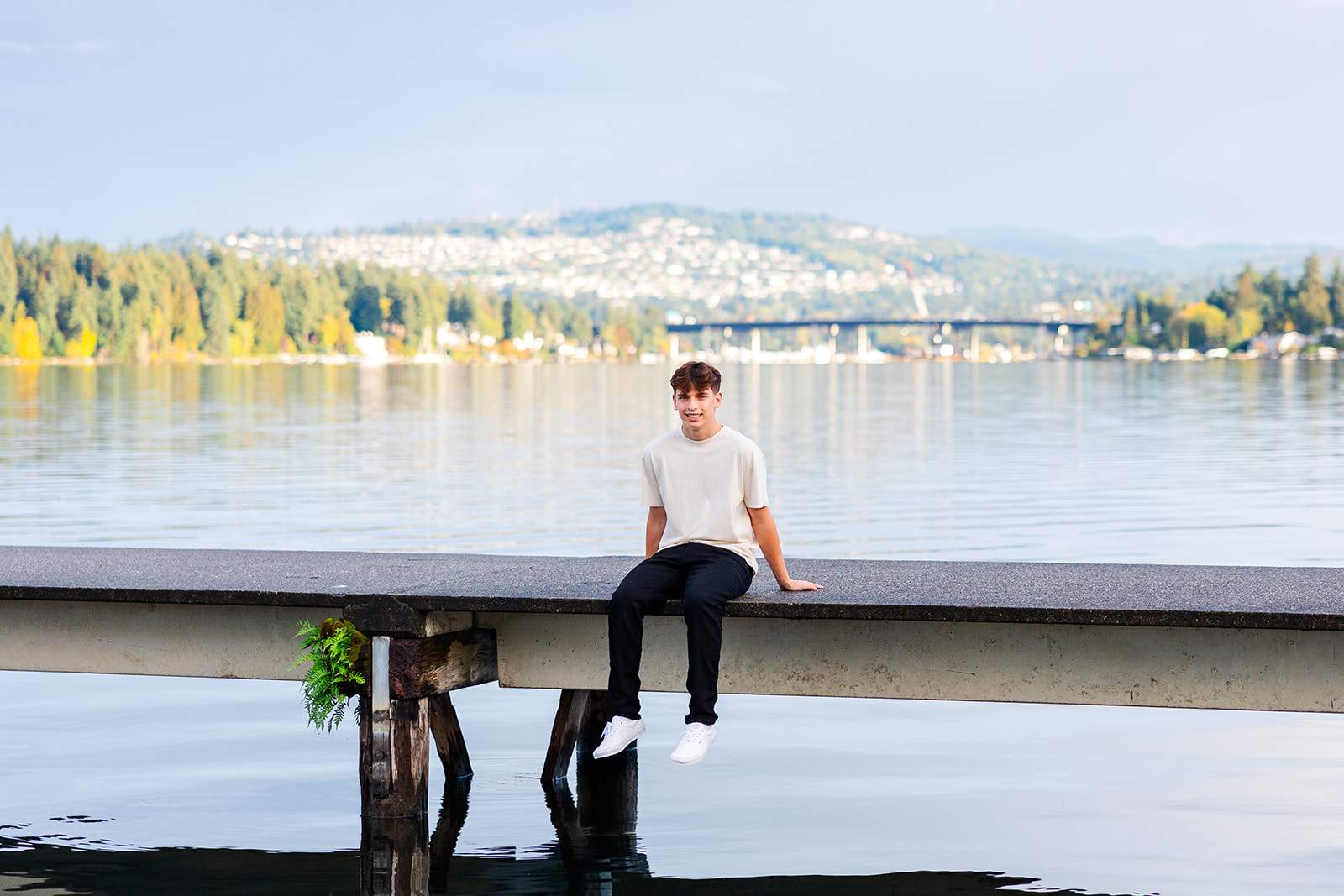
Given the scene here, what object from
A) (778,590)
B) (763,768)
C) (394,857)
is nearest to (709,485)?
(778,590)

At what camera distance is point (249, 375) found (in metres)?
162

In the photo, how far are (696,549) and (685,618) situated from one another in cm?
54

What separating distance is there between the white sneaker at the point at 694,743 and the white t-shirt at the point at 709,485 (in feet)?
3.31

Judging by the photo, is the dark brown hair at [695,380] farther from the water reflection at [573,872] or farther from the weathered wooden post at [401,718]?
the water reflection at [573,872]

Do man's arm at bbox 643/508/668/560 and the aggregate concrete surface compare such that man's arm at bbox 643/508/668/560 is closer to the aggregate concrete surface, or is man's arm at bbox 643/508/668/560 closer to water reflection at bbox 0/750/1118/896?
the aggregate concrete surface

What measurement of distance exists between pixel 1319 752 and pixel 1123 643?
3789 mm

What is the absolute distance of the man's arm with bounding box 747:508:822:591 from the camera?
939cm

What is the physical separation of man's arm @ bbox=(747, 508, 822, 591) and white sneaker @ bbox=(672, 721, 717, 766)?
997mm

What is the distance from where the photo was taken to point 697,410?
365 inches

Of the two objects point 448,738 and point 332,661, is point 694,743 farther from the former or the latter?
point 448,738

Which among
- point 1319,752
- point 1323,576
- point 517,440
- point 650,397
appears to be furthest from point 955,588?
point 650,397

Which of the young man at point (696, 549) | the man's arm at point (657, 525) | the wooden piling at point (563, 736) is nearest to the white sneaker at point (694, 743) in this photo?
the young man at point (696, 549)

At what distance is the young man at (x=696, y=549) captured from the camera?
8.87 metres

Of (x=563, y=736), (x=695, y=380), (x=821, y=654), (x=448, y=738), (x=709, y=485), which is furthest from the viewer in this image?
(x=563, y=736)
